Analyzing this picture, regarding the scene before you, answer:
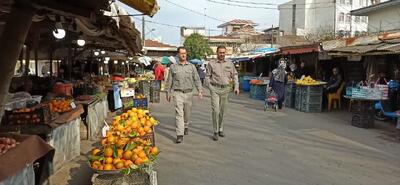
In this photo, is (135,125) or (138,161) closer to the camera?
(138,161)

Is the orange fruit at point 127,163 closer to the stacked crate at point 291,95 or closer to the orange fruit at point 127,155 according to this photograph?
the orange fruit at point 127,155

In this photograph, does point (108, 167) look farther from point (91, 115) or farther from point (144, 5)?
point (91, 115)

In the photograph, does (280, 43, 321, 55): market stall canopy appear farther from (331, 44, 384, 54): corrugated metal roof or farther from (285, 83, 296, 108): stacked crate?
(331, 44, 384, 54): corrugated metal roof

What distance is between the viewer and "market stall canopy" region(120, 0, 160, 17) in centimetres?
306

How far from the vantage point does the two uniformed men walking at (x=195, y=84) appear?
8.37m

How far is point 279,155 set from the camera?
282 inches

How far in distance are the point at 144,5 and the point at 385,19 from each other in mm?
25711

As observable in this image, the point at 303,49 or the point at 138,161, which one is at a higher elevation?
the point at 303,49

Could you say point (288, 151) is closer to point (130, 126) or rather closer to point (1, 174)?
point (130, 126)

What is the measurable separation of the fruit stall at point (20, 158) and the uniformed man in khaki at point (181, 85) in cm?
365

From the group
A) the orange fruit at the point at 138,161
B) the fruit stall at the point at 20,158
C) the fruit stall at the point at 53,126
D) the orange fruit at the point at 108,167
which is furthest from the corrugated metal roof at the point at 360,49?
A: the fruit stall at the point at 20,158

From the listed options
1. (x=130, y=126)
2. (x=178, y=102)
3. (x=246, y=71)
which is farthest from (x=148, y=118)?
(x=246, y=71)

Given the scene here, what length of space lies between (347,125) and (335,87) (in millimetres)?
4362

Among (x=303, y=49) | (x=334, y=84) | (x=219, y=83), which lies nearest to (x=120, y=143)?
(x=219, y=83)
